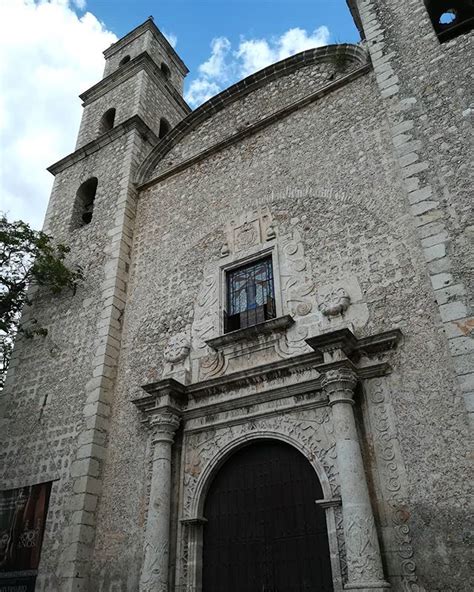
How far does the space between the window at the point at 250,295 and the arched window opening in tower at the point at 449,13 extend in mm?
4344

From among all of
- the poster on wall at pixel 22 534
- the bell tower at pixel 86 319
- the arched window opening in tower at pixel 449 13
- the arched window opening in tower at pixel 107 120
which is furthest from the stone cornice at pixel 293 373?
the arched window opening in tower at pixel 107 120

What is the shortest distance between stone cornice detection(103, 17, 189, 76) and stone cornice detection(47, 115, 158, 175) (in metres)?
5.10

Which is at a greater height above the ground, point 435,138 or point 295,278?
point 435,138

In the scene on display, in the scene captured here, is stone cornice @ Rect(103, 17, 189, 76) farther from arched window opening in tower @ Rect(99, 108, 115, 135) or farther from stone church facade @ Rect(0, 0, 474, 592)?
stone church facade @ Rect(0, 0, 474, 592)

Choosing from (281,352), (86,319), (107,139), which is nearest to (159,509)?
(281,352)

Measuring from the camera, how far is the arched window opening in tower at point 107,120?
42.1 ft

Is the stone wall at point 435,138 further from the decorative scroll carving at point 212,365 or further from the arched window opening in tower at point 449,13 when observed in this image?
the decorative scroll carving at point 212,365

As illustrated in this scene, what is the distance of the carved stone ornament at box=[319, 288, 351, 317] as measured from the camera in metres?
6.16

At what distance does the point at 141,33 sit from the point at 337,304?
12.3 metres

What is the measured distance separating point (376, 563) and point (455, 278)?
2.97 m

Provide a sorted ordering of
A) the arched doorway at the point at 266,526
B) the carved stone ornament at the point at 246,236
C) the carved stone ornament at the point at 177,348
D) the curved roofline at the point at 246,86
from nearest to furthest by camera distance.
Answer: the arched doorway at the point at 266,526, the carved stone ornament at the point at 177,348, the carved stone ornament at the point at 246,236, the curved roofline at the point at 246,86

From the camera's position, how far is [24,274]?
949cm

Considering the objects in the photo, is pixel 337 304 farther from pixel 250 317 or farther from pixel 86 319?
pixel 86 319

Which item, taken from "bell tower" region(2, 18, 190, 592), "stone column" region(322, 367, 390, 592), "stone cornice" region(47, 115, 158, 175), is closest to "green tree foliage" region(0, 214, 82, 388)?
"bell tower" region(2, 18, 190, 592)
